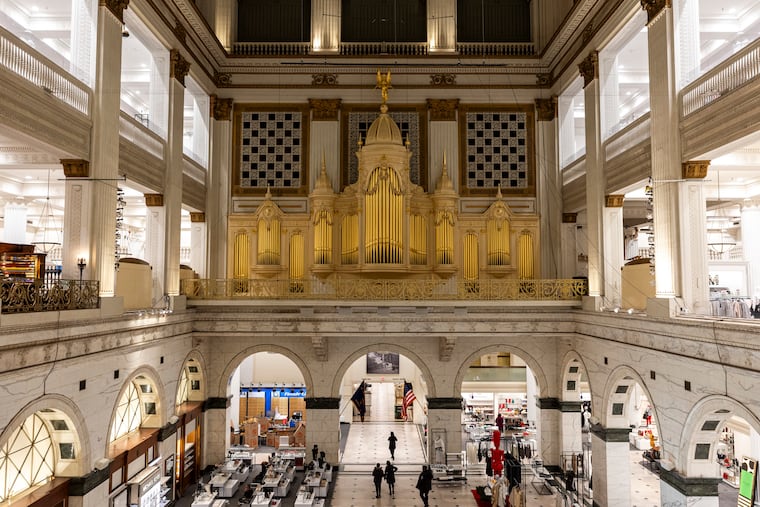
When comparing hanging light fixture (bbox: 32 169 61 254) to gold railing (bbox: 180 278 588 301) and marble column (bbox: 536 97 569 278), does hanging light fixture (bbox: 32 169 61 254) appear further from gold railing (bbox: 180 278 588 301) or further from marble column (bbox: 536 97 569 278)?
marble column (bbox: 536 97 569 278)

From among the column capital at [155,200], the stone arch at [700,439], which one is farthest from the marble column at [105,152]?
the stone arch at [700,439]

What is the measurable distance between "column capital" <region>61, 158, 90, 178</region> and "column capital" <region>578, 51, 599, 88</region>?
43.0ft

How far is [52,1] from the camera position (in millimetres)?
13805

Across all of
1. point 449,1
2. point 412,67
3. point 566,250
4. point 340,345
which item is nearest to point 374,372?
point 340,345

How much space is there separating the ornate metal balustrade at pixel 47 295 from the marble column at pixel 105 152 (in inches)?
20.0

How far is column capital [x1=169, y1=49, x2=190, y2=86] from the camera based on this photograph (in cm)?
1499

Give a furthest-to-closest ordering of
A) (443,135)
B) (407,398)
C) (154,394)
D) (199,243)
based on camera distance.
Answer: (407,398)
(443,135)
(199,243)
(154,394)

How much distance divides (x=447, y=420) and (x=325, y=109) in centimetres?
1138

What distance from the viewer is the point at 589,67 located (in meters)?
15.4

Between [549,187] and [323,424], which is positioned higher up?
[549,187]

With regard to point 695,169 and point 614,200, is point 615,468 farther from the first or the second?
point 695,169

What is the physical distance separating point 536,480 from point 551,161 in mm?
10589

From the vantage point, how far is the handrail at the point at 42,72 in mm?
8602

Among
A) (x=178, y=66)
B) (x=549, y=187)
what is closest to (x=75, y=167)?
(x=178, y=66)
